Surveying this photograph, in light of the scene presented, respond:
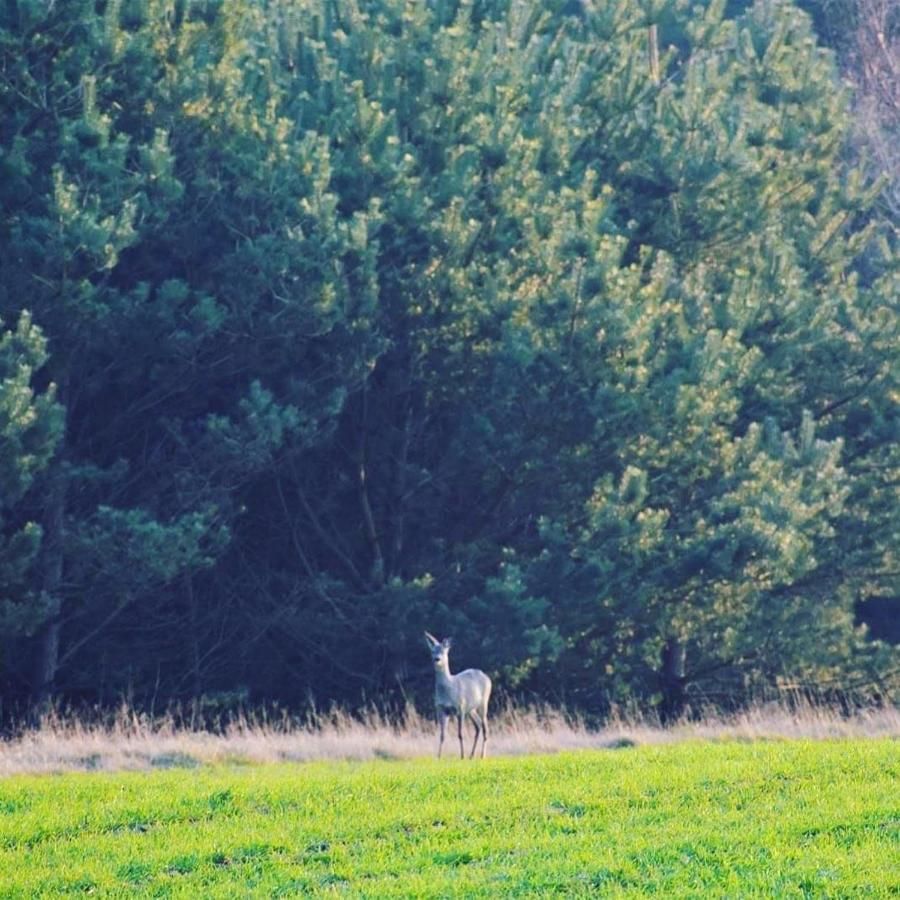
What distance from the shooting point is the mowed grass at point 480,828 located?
32.2ft

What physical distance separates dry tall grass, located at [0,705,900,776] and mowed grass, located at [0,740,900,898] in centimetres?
74

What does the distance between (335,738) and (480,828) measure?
5.79 metres

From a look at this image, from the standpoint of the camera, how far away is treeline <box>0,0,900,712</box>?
2038 cm

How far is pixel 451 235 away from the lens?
2169 centimetres

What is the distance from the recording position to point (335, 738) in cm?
1730

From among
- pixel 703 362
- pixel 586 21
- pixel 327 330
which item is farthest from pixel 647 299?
pixel 586 21

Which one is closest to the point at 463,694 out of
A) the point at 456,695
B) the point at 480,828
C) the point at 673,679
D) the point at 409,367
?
the point at 456,695

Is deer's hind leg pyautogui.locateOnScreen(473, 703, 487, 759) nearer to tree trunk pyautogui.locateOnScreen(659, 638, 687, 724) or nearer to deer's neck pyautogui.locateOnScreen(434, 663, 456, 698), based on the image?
deer's neck pyautogui.locateOnScreen(434, 663, 456, 698)

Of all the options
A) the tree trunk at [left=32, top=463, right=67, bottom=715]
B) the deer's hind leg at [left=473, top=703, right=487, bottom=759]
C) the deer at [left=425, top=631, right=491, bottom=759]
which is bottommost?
the deer's hind leg at [left=473, top=703, right=487, bottom=759]

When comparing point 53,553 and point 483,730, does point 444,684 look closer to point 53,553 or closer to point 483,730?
point 483,730

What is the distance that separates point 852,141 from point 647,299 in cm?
1511

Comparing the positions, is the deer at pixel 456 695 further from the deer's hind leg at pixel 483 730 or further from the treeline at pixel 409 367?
the treeline at pixel 409 367

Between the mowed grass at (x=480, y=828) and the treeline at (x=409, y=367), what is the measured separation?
672 centimetres

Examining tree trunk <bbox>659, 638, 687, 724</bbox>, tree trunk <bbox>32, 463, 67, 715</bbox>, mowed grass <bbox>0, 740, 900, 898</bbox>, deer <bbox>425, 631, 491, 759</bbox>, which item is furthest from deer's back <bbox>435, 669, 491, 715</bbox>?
tree trunk <bbox>659, 638, 687, 724</bbox>
